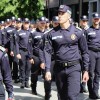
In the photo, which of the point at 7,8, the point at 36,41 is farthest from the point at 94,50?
the point at 7,8

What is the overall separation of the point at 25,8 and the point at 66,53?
75.9ft

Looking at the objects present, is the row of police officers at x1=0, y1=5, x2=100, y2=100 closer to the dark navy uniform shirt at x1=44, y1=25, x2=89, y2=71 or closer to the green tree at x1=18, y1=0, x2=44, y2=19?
the dark navy uniform shirt at x1=44, y1=25, x2=89, y2=71

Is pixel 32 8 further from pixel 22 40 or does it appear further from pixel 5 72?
pixel 5 72

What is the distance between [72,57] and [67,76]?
33 centimetres

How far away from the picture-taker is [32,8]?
29.4 meters

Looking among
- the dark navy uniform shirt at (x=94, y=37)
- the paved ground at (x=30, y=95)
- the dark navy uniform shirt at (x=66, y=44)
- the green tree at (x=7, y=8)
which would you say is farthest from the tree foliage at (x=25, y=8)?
the dark navy uniform shirt at (x=66, y=44)

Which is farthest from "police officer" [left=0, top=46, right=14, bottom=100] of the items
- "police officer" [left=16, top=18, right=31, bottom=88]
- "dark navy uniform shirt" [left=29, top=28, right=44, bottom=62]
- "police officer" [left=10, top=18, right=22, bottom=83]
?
"police officer" [left=10, top=18, right=22, bottom=83]

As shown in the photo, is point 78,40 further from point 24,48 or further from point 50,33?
point 24,48

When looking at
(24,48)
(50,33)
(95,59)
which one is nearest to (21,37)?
(24,48)

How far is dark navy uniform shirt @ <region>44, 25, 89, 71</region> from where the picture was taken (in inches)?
269

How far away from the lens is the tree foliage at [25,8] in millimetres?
29188

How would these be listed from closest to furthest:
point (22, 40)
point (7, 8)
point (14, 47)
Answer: point (22, 40)
point (14, 47)
point (7, 8)

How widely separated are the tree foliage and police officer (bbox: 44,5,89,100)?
22.1 metres

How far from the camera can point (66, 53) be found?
22.4ft
